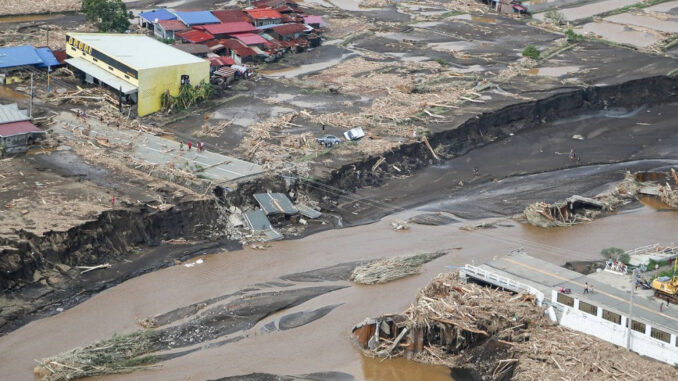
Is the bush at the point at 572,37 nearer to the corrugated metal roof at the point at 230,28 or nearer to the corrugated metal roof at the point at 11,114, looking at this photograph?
the corrugated metal roof at the point at 230,28

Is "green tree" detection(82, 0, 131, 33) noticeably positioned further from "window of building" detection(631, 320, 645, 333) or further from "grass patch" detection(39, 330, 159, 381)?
"window of building" detection(631, 320, 645, 333)

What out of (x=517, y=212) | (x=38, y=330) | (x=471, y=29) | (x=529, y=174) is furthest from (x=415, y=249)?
(x=471, y=29)

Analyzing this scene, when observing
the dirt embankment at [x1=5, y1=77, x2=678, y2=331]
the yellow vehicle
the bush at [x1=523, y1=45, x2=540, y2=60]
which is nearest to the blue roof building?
the bush at [x1=523, y1=45, x2=540, y2=60]

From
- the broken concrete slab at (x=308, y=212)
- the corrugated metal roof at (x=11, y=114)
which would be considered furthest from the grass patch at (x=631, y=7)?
the corrugated metal roof at (x=11, y=114)

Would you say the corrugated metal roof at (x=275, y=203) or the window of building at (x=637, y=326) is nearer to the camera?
the window of building at (x=637, y=326)

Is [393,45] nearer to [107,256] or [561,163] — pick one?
[561,163]

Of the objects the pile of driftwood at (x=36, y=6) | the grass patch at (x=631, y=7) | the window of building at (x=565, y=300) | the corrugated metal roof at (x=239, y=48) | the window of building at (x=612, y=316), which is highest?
the grass patch at (x=631, y=7)
